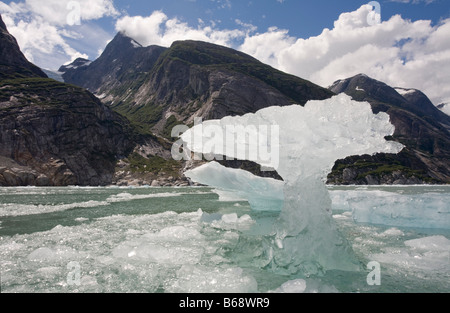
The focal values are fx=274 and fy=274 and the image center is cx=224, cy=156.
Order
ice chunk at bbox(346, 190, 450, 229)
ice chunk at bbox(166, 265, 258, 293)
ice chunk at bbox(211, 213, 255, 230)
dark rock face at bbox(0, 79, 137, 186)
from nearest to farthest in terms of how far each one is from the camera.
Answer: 1. ice chunk at bbox(166, 265, 258, 293)
2. ice chunk at bbox(211, 213, 255, 230)
3. ice chunk at bbox(346, 190, 450, 229)
4. dark rock face at bbox(0, 79, 137, 186)

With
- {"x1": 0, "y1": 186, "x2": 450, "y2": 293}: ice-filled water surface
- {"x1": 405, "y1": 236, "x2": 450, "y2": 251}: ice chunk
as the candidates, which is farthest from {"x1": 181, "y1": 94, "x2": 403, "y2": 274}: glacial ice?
{"x1": 405, "y1": 236, "x2": 450, "y2": 251}: ice chunk

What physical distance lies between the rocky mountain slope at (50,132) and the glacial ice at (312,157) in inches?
3324

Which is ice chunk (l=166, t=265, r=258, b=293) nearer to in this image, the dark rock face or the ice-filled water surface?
the ice-filled water surface

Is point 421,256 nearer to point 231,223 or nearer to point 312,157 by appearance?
point 312,157

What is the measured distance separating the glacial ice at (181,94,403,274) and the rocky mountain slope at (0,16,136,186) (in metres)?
84.4

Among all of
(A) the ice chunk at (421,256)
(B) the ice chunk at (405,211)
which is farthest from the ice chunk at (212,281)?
(B) the ice chunk at (405,211)

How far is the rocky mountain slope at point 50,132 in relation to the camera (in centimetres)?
8288

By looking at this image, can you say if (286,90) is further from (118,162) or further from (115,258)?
(115,258)

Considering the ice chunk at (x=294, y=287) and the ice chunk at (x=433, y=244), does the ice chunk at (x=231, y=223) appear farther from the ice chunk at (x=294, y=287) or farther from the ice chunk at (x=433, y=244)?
the ice chunk at (x=294, y=287)

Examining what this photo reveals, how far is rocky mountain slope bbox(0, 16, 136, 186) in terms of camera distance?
82.9 meters

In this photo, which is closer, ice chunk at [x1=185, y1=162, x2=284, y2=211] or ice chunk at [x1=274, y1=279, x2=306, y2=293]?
ice chunk at [x1=274, y1=279, x2=306, y2=293]

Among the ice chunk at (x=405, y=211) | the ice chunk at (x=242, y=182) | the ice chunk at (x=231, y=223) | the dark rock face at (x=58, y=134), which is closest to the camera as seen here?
the ice chunk at (x=231, y=223)

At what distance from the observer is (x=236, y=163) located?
128m
